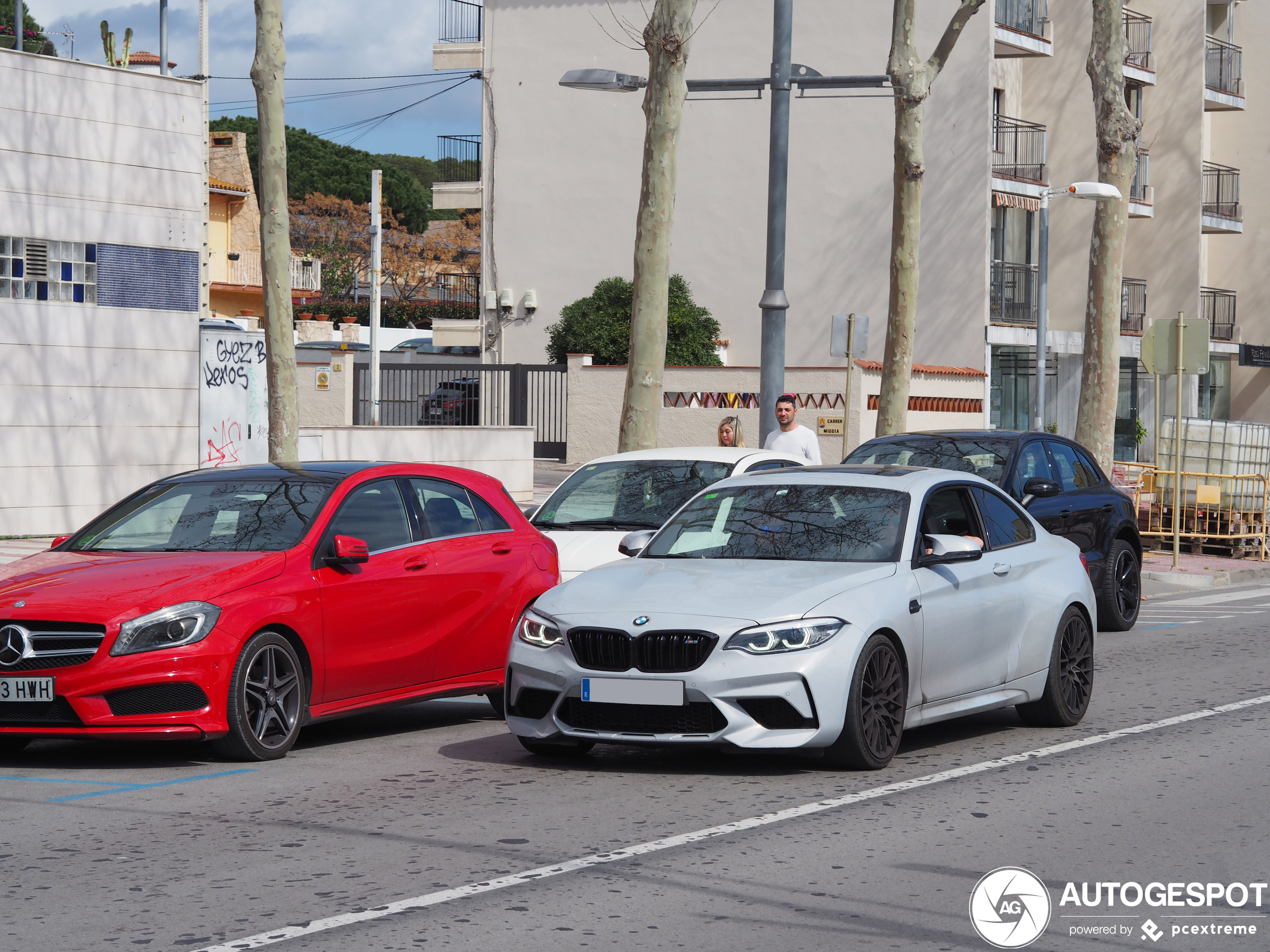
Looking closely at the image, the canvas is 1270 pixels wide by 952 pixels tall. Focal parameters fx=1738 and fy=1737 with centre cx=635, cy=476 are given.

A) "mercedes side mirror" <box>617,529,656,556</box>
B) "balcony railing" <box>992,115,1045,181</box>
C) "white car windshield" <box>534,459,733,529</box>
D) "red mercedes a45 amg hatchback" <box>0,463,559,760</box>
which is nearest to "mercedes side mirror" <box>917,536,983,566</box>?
"mercedes side mirror" <box>617,529,656,556</box>

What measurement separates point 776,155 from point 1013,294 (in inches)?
872

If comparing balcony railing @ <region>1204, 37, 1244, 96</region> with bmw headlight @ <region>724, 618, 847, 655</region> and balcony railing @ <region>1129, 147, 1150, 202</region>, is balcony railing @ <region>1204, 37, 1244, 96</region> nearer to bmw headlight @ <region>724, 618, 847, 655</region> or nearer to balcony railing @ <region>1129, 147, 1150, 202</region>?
balcony railing @ <region>1129, 147, 1150, 202</region>

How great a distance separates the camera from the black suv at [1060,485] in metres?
15.3

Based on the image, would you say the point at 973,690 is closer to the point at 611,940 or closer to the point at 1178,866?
the point at 1178,866

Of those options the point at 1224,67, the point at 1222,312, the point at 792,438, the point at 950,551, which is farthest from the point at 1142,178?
the point at 950,551

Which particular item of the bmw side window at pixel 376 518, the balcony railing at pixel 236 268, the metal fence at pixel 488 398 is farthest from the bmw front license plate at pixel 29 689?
the balcony railing at pixel 236 268

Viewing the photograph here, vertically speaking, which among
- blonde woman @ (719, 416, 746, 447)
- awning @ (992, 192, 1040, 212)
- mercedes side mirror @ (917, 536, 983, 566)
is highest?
awning @ (992, 192, 1040, 212)

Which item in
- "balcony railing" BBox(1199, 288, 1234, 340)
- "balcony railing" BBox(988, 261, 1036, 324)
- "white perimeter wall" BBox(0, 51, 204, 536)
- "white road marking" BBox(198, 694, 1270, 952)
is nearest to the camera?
"white road marking" BBox(198, 694, 1270, 952)

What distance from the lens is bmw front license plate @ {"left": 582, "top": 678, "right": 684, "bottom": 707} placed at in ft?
26.3

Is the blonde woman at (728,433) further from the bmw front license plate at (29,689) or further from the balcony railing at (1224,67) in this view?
the balcony railing at (1224,67)

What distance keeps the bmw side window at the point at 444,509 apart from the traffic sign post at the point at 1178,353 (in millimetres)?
13538

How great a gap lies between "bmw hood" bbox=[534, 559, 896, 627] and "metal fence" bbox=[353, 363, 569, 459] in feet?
88.1

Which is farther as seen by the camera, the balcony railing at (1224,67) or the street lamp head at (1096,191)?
the balcony railing at (1224,67)

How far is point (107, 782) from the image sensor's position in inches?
334
